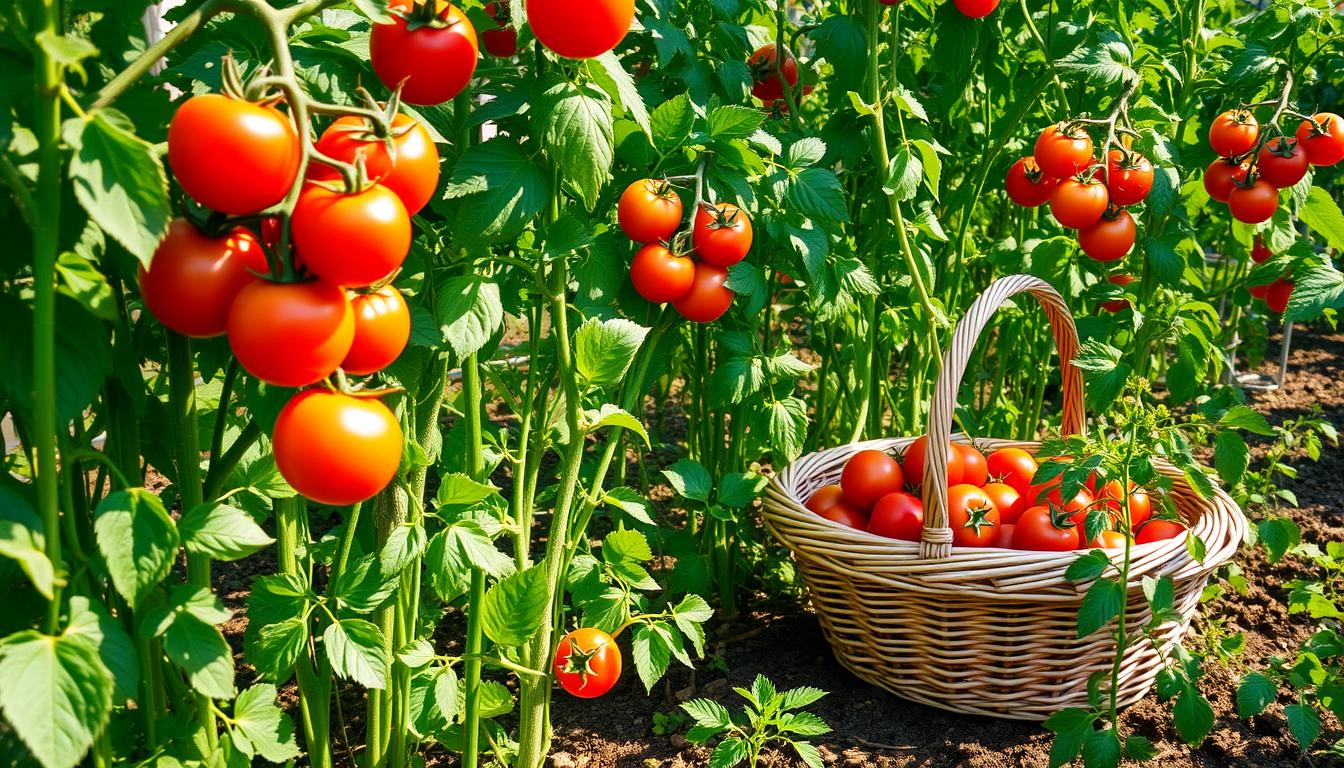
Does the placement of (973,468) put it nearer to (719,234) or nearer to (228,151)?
(719,234)

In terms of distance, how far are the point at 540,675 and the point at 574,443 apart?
35cm

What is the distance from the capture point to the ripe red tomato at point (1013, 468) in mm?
2176

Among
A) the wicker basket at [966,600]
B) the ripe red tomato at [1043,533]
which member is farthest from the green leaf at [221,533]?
the ripe red tomato at [1043,533]

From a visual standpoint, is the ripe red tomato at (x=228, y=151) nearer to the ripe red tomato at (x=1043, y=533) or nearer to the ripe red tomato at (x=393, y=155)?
the ripe red tomato at (x=393, y=155)

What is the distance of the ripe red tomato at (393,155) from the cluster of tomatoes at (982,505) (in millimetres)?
1186

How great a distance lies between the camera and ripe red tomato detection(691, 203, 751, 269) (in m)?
1.64

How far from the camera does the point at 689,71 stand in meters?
1.82

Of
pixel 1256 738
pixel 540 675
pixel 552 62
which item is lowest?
pixel 1256 738

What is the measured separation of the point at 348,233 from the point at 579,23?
0.40 meters

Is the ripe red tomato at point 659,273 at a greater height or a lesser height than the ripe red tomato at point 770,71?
lesser

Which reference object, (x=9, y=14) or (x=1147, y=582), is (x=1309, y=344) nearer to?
(x=1147, y=582)

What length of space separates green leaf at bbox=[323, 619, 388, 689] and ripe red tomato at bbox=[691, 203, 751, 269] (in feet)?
2.50

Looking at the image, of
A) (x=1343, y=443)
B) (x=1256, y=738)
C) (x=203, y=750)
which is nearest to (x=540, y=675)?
(x=203, y=750)

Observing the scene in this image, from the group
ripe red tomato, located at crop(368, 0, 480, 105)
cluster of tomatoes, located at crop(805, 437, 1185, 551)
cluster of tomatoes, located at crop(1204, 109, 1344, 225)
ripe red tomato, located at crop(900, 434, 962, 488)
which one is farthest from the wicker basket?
ripe red tomato, located at crop(368, 0, 480, 105)
